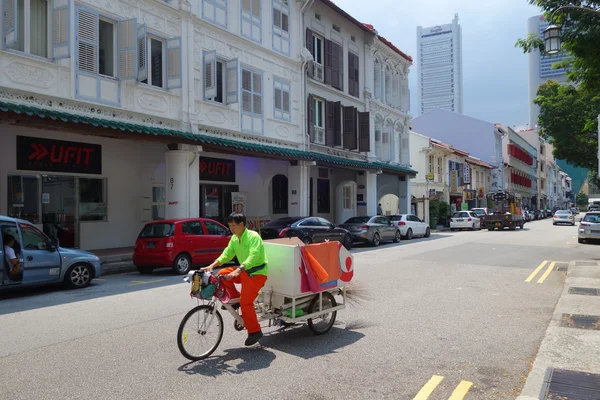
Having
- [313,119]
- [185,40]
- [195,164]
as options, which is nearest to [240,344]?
[195,164]

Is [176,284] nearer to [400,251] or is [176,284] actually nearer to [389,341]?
[389,341]

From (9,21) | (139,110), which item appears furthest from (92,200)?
(9,21)

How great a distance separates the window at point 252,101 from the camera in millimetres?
19750

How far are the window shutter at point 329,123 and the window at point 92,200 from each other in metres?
11.9

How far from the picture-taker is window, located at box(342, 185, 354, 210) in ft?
99.4

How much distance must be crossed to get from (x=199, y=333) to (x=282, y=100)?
17749 mm

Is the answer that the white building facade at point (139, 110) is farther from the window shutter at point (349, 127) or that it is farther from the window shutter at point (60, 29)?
the window shutter at point (349, 127)

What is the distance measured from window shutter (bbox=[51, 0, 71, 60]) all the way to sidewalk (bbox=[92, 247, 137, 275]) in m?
5.84

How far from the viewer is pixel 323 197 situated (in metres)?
28.6

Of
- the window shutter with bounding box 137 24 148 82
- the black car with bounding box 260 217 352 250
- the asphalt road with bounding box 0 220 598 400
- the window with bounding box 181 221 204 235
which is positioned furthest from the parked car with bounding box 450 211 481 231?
the window shutter with bounding box 137 24 148 82

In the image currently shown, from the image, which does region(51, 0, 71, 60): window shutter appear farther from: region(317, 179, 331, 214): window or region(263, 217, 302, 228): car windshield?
region(317, 179, 331, 214): window

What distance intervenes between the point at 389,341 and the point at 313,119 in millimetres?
19133

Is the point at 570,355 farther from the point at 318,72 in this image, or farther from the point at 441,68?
the point at 441,68

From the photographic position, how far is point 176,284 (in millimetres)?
10898
